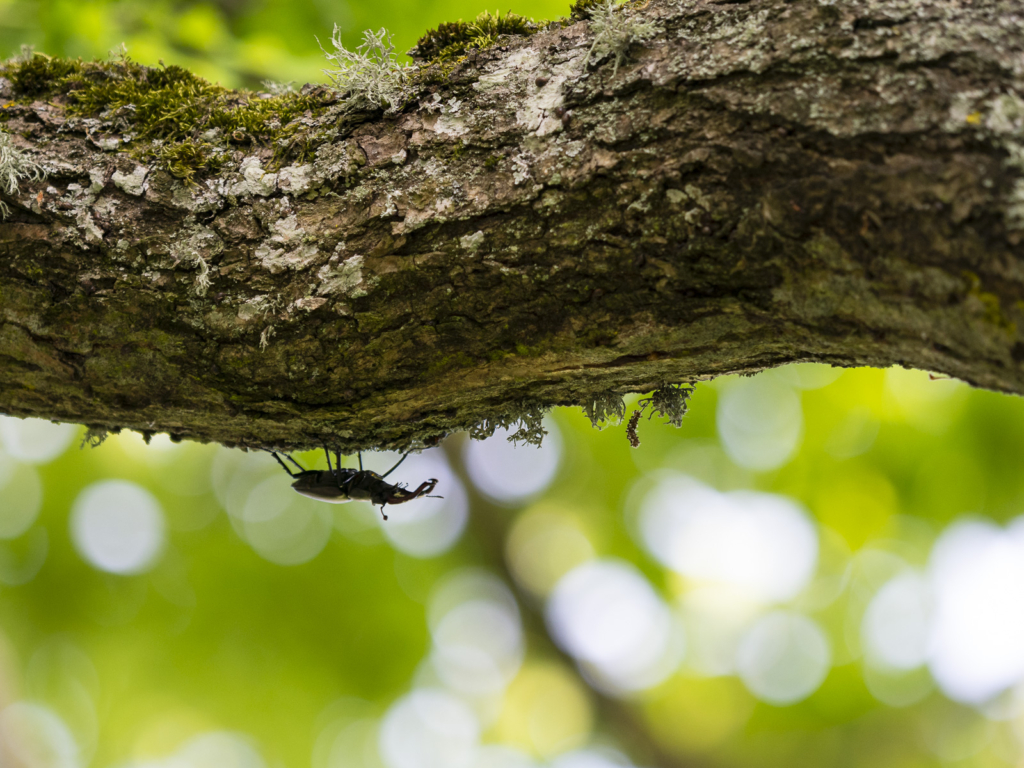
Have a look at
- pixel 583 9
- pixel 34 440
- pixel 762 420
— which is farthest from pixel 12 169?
pixel 34 440

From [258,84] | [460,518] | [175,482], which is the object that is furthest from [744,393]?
[175,482]

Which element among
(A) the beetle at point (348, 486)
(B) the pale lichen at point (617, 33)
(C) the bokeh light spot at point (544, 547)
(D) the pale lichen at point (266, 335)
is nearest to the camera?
(B) the pale lichen at point (617, 33)

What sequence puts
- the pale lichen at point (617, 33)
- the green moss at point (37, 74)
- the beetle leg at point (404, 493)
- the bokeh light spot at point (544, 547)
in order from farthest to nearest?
the bokeh light spot at point (544, 547), the beetle leg at point (404, 493), the green moss at point (37, 74), the pale lichen at point (617, 33)

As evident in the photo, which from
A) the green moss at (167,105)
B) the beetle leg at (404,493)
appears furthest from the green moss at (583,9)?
the beetle leg at (404,493)

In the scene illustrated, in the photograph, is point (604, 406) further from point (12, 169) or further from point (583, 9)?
point (12, 169)

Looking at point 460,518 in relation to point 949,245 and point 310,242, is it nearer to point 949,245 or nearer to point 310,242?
point 310,242

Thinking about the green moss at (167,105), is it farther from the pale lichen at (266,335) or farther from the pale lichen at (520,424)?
the pale lichen at (520,424)

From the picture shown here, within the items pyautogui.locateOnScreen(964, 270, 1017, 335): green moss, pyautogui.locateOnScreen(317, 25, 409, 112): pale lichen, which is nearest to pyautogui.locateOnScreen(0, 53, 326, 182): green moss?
pyautogui.locateOnScreen(317, 25, 409, 112): pale lichen
